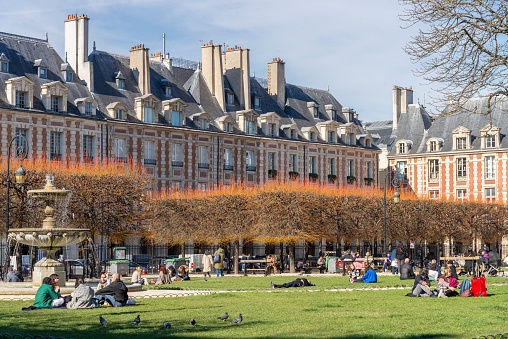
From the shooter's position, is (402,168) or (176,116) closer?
(176,116)

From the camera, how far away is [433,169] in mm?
62719

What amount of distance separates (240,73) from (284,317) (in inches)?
1562

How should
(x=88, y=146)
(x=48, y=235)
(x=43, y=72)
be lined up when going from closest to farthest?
(x=48, y=235)
(x=43, y=72)
(x=88, y=146)

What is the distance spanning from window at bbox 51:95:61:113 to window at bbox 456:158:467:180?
30.6 meters

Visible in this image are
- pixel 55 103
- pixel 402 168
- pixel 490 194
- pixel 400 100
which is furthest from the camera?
pixel 400 100

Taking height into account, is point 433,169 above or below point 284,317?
above

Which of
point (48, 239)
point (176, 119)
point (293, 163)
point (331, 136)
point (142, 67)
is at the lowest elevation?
point (48, 239)

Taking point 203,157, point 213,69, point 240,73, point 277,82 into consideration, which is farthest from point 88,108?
point 277,82

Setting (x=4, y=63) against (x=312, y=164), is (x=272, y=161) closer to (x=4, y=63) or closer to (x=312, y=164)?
(x=312, y=164)

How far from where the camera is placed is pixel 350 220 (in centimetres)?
4403

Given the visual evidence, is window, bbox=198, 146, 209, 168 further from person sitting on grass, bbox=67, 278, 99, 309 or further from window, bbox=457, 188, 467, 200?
person sitting on grass, bbox=67, 278, 99, 309

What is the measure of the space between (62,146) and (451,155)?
30155 mm

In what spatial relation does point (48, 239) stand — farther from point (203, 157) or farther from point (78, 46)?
point (203, 157)

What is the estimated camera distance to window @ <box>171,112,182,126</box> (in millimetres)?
48625
